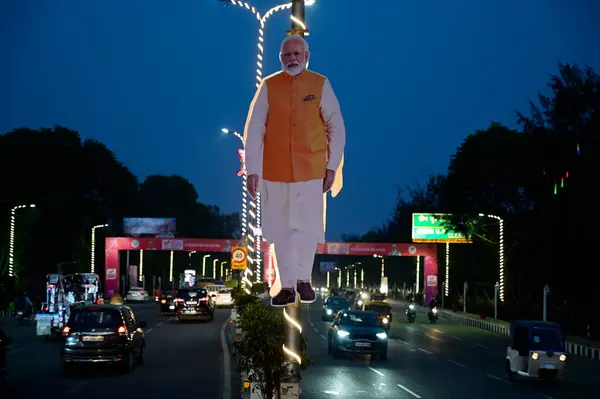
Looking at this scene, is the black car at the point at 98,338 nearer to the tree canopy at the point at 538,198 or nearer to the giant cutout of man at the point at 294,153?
the giant cutout of man at the point at 294,153

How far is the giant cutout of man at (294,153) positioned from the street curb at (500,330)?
Result: 32.7 metres

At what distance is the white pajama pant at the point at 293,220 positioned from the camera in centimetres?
711

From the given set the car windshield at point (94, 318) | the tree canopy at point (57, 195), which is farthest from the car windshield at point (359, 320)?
the tree canopy at point (57, 195)

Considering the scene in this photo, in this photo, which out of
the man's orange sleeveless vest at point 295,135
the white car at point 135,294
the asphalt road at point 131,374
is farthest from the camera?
the white car at point 135,294

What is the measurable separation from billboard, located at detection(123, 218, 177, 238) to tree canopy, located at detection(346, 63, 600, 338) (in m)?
34.4

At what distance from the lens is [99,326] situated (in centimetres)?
2397

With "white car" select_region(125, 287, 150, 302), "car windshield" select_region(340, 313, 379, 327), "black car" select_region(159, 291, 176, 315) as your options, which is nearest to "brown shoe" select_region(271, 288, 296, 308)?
"car windshield" select_region(340, 313, 379, 327)

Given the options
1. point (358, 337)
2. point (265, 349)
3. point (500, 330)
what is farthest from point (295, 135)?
point (500, 330)

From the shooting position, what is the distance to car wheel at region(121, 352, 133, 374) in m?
24.3

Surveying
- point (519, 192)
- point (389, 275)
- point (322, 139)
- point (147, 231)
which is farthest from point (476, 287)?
point (322, 139)

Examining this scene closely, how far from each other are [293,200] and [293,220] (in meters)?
0.16

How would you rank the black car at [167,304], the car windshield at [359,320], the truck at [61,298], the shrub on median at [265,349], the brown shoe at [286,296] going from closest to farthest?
the brown shoe at [286,296] → the shrub on median at [265,349] → the car windshield at [359,320] → the truck at [61,298] → the black car at [167,304]

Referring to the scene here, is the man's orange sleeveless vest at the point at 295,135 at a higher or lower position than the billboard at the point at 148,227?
lower

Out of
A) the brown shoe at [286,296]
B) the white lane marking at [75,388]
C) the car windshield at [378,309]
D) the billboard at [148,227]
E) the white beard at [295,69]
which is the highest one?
the billboard at [148,227]
